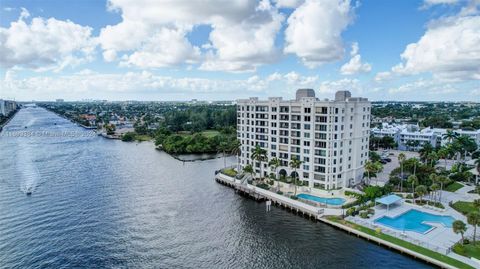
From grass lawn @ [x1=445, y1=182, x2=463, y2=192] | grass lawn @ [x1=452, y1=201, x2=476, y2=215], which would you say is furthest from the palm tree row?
grass lawn @ [x1=445, y1=182, x2=463, y2=192]

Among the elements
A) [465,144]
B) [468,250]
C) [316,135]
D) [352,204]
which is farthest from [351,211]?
[465,144]

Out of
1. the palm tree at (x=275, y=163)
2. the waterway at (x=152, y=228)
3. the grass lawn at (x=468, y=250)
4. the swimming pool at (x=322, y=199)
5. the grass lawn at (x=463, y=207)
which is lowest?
the waterway at (x=152, y=228)

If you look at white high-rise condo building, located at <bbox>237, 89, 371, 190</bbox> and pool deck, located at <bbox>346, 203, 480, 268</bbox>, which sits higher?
white high-rise condo building, located at <bbox>237, 89, 371, 190</bbox>

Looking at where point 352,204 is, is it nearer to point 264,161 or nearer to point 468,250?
point 468,250

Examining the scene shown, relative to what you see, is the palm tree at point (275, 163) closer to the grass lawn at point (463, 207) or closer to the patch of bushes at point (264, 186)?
the patch of bushes at point (264, 186)

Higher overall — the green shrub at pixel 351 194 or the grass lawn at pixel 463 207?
the green shrub at pixel 351 194

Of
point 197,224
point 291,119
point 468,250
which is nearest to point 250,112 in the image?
point 291,119

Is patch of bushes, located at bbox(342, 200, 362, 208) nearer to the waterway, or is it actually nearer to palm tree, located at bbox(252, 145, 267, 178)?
the waterway

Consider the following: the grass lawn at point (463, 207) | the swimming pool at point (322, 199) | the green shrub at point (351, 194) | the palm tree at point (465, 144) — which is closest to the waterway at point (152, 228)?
the swimming pool at point (322, 199)
